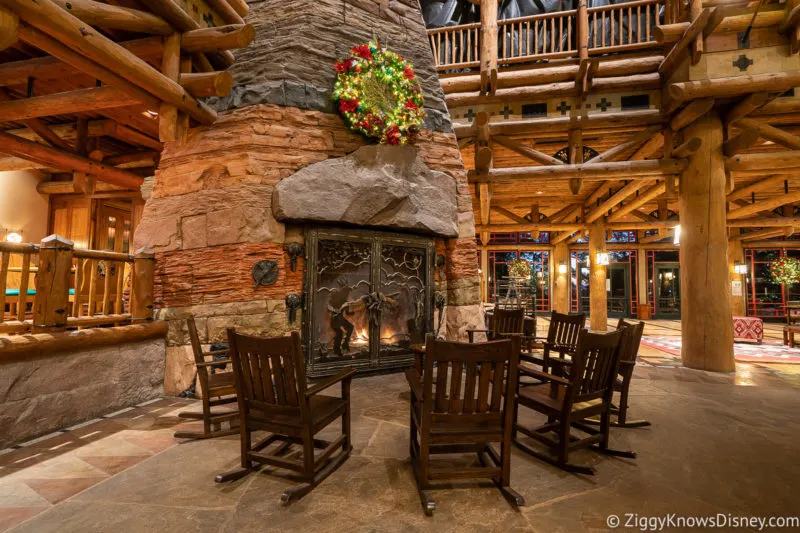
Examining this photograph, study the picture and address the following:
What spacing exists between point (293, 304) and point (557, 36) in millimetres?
6849

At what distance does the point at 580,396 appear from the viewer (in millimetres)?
2252

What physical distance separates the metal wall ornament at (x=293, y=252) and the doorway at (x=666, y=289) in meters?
15.8

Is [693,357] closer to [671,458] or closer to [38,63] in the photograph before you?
[671,458]

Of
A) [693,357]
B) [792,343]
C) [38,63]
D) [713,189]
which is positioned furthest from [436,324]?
[792,343]

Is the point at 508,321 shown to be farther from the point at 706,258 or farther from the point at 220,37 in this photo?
the point at 220,37

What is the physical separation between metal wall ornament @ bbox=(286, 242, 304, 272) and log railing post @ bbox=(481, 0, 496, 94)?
4.31m

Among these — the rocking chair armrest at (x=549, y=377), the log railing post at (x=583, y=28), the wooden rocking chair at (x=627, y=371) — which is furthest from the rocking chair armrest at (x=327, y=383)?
the log railing post at (x=583, y=28)

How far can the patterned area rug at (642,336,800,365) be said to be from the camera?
5.99 m

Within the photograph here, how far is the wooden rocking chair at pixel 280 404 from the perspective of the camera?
1909mm

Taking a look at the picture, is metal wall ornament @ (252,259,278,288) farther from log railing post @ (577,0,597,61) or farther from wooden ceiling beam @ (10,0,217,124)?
log railing post @ (577,0,597,61)

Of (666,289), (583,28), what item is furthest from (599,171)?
(666,289)

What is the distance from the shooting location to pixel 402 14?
16.9 ft

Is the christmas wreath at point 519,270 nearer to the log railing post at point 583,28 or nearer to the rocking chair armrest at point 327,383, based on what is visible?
the log railing post at point 583,28

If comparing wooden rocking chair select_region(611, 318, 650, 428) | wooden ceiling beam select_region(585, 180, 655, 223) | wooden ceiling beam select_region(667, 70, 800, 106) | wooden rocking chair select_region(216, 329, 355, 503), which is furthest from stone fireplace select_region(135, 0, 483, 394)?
wooden ceiling beam select_region(585, 180, 655, 223)
